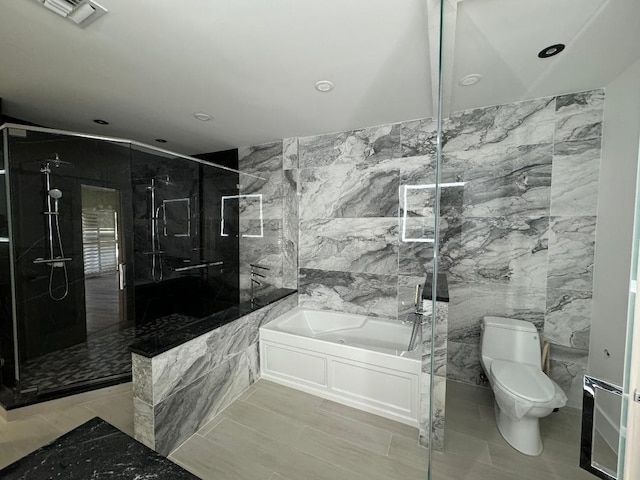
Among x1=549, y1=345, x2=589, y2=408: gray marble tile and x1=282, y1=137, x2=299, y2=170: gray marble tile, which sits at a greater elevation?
x1=282, y1=137, x2=299, y2=170: gray marble tile

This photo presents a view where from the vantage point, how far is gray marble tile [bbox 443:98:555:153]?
6.04 ft

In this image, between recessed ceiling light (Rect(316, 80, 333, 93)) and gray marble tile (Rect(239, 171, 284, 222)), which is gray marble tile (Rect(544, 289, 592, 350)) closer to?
recessed ceiling light (Rect(316, 80, 333, 93))

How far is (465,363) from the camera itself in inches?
88.2

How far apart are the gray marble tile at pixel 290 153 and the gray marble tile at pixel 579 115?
2362mm

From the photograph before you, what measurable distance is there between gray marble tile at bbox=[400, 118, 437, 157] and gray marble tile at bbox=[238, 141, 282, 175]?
149 cm

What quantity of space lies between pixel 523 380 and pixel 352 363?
118 cm

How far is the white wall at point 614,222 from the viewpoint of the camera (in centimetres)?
102

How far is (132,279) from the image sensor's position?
2893 millimetres

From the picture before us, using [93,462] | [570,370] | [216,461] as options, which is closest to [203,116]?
[93,462]

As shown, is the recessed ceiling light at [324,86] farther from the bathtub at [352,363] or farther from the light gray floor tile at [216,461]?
the light gray floor tile at [216,461]

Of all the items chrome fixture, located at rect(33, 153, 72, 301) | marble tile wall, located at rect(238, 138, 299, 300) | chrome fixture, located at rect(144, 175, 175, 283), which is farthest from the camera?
marble tile wall, located at rect(238, 138, 299, 300)

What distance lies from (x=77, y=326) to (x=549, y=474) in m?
4.10

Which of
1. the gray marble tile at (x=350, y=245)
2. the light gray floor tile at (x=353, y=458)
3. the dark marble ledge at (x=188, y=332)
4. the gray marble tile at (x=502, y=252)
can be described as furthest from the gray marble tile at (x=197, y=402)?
the gray marble tile at (x=502, y=252)

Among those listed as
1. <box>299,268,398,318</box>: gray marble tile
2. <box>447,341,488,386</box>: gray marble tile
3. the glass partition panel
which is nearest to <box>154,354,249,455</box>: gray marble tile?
<box>299,268,398,318</box>: gray marble tile
